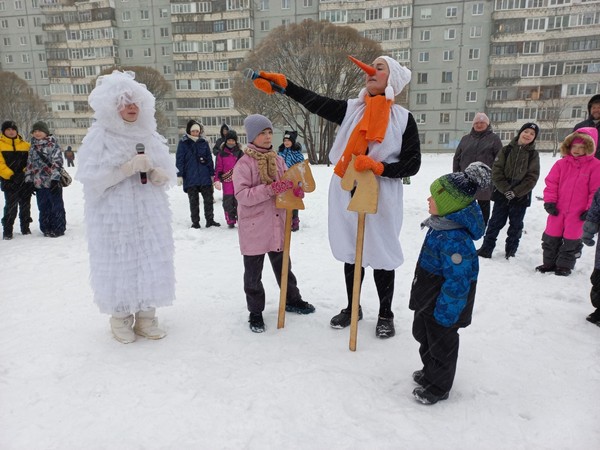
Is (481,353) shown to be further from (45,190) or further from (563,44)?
(563,44)

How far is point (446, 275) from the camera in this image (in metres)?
2.42

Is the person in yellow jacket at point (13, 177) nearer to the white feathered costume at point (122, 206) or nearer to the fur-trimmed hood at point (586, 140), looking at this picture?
the white feathered costume at point (122, 206)

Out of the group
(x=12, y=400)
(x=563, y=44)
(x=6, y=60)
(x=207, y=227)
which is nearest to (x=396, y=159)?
(x=12, y=400)

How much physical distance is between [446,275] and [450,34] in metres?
45.3

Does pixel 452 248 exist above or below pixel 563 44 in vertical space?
below

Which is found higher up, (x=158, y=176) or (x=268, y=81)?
(x=268, y=81)

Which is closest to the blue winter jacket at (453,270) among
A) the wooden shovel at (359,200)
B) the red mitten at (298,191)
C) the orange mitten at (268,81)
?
the wooden shovel at (359,200)

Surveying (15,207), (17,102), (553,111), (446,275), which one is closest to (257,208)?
(446,275)

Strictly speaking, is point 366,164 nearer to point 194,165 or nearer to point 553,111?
point 194,165

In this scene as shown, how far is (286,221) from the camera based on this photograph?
357cm

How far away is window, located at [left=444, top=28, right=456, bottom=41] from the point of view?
40000 millimetres

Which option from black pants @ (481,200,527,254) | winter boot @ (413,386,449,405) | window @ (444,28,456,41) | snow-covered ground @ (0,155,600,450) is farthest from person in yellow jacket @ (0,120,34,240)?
window @ (444,28,456,41)

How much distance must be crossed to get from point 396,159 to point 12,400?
3.40 m

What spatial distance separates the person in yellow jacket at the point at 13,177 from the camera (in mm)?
7012
